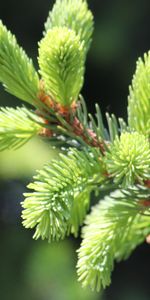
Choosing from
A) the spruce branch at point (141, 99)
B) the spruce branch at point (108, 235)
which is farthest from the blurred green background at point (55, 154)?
the spruce branch at point (141, 99)

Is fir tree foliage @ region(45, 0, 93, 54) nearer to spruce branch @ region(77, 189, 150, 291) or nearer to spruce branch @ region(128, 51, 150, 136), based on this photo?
spruce branch @ region(128, 51, 150, 136)

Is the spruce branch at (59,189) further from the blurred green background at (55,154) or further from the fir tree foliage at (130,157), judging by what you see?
the blurred green background at (55,154)

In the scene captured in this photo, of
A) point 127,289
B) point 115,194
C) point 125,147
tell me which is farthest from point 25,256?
point 125,147

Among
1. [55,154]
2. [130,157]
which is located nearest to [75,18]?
[130,157]

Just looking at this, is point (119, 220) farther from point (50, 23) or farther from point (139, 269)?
point (139, 269)

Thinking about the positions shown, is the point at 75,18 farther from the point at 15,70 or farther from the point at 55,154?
the point at 55,154

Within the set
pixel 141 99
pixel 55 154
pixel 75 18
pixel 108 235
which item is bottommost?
pixel 108 235
